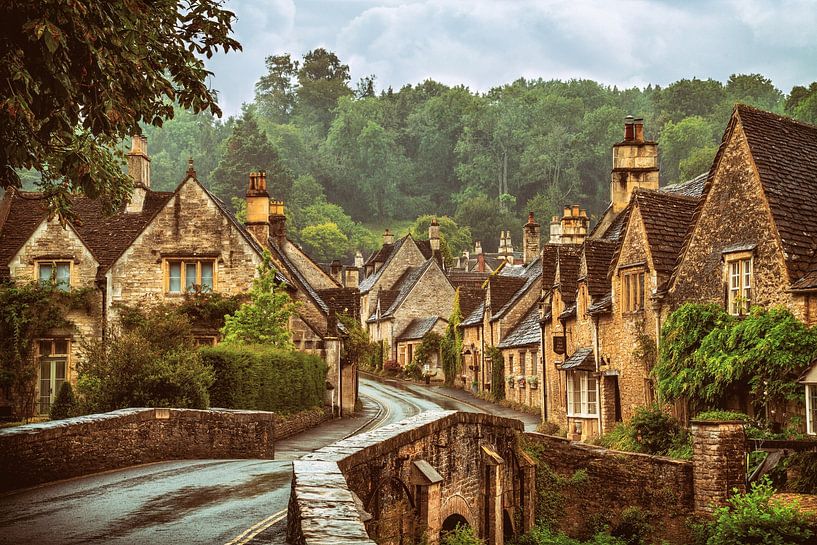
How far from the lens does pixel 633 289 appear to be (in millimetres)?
32062

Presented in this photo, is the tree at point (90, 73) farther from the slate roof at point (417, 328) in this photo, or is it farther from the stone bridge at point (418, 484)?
the slate roof at point (417, 328)

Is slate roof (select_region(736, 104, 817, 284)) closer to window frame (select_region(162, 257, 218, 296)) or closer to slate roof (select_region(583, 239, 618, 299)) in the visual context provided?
slate roof (select_region(583, 239, 618, 299))

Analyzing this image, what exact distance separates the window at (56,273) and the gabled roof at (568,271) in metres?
17.8

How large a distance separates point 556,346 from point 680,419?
38.8 ft

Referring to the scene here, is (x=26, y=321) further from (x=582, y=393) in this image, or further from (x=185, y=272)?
(x=582, y=393)

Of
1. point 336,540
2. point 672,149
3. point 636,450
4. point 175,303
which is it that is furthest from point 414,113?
point 336,540

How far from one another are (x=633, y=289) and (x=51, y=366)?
20657 millimetres

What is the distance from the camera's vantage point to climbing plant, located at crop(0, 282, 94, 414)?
38.2m

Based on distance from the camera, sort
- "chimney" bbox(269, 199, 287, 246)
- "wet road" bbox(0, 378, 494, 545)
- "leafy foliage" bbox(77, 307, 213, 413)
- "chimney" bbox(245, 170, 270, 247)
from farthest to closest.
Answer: "chimney" bbox(269, 199, 287, 246) → "chimney" bbox(245, 170, 270, 247) → "leafy foliage" bbox(77, 307, 213, 413) → "wet road" bbox(0, 378, 494, 545)

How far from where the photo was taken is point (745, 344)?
24.8m

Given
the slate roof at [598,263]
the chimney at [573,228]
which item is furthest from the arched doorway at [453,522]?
the chimney at [573,228]

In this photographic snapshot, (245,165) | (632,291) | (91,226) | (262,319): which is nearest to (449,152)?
(245,165)

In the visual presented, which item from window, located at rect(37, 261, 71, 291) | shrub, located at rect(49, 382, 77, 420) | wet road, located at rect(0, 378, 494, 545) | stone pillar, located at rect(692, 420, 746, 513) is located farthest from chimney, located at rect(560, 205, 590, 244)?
wet road, located at rect(0, 378, 494, 545)

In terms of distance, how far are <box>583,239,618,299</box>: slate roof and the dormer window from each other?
814cm
